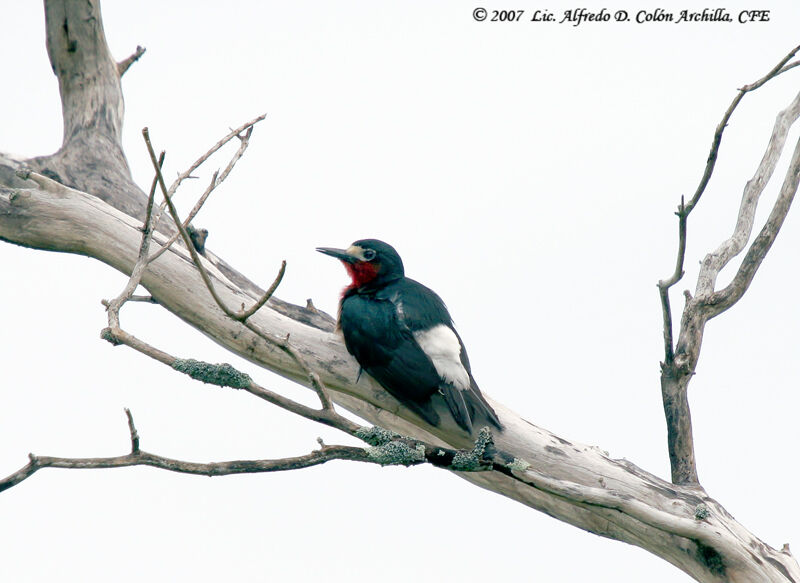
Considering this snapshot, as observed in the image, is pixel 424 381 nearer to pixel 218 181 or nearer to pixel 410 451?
pixel 410 451

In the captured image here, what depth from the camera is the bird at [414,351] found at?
4.14 meters

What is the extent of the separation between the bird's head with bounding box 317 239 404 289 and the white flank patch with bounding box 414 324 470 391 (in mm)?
544

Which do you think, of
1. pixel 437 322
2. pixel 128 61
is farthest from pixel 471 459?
pixel 128 61

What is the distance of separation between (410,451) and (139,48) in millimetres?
3948

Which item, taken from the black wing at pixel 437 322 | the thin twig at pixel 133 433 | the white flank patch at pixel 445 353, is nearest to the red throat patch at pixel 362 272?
the black wing at pixel 437 322

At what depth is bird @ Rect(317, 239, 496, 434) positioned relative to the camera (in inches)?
163

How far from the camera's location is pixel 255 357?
4.39m

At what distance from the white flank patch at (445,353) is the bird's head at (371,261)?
0.54 meters

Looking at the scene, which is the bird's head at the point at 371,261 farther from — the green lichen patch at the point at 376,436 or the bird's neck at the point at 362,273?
the green lichen patch at the point at 376,436

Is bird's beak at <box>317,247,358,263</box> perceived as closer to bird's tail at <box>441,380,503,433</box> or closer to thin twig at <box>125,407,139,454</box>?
bird's tail at <box>441,380,503,433</box>

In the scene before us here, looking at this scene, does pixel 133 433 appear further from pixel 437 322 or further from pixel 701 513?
pixel 701 513

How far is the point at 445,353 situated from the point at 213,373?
1.23 meters

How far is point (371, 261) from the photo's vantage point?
4785 mm

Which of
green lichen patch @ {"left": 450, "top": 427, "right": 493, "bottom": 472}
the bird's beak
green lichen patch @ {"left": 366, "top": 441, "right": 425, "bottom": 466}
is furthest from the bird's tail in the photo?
the bird's beak
